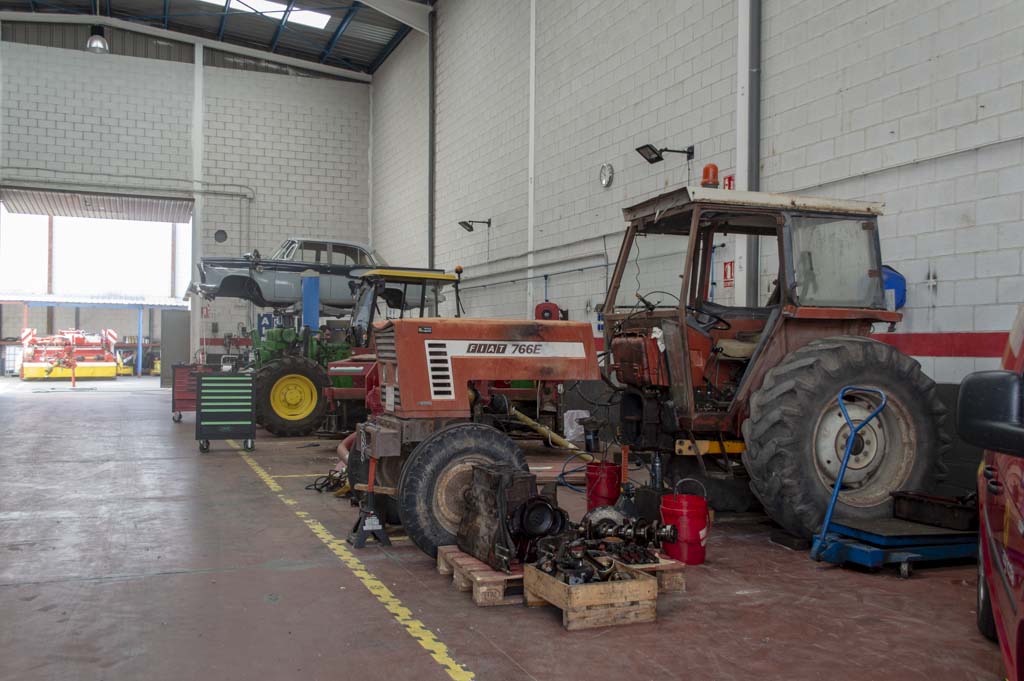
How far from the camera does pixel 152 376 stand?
3183 centimetres

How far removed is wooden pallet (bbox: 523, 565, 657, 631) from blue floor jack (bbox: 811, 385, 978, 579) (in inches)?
57.0

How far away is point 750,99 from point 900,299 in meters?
2.78

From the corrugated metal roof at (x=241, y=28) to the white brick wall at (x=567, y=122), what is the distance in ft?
8.73

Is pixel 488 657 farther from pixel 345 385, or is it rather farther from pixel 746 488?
pixel 345 385

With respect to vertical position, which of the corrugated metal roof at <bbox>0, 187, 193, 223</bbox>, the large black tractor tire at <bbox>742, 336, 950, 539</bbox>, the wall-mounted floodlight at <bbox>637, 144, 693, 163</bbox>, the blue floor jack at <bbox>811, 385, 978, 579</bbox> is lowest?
the blue floor jack at <bbox>811, 385, 978, 579</bbox>

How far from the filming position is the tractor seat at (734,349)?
18.8 feet

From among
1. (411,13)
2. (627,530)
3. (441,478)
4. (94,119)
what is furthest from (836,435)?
(94,119)

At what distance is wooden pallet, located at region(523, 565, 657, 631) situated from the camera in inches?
147

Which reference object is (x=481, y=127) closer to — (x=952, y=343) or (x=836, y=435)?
(x=952, y=343)

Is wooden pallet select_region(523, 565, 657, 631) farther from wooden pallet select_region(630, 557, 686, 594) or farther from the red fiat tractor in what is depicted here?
the red fiat tractor

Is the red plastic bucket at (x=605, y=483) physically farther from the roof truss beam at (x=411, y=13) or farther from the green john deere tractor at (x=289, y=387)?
the roof truss beam at (x=411, y=13)

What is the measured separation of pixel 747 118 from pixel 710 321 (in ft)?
11.6

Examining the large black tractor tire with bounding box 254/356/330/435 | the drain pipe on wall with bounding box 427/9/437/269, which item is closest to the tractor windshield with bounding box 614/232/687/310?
the large black tractor tire with bounding box 254/356/330/435

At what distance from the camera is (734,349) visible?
18.8ft
